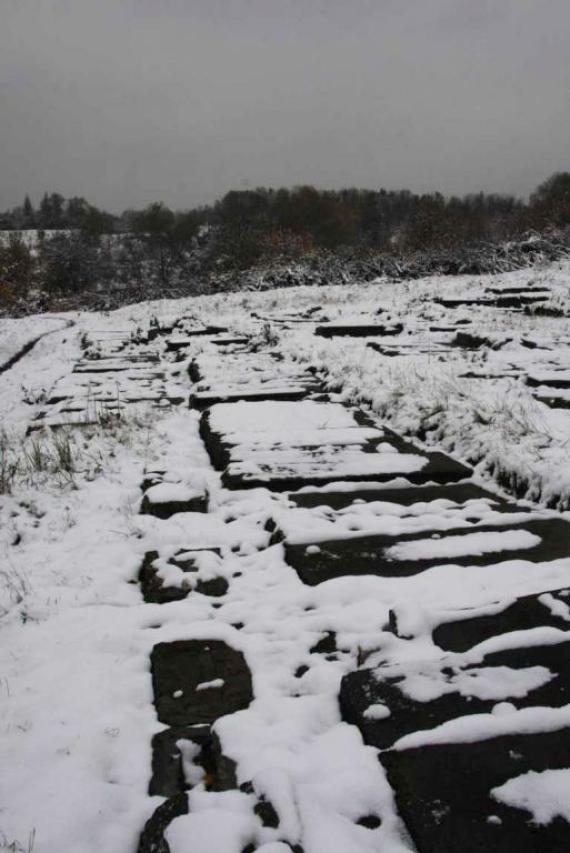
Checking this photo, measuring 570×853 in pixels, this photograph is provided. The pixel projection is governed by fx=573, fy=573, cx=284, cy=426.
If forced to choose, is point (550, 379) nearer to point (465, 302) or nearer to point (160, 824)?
point (160, 824)

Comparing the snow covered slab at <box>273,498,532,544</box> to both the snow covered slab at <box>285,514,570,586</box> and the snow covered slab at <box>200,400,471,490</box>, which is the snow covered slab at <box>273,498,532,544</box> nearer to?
the snow covered slab at <box>285,514,570,586</box>

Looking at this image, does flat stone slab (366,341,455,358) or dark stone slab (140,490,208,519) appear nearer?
dark stone slab (140,490,208,519)

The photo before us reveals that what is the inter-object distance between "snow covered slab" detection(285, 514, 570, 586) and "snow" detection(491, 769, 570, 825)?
44.2 inches

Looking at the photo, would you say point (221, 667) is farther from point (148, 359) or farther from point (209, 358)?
point (148, 359)

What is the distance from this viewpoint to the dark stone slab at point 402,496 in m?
3.07

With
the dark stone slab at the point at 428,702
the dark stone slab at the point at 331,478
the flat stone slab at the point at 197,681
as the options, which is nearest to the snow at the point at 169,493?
the dark stone slab at the point at 331,478

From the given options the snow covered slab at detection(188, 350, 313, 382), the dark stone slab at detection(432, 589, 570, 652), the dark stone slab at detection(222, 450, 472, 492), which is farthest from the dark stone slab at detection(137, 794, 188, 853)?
the snow covered slab at detection(188, 350, 313, 382)

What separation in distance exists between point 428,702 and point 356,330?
313 inches

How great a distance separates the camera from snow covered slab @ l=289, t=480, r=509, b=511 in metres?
3.07

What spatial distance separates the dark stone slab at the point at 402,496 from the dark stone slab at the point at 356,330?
5892 mm

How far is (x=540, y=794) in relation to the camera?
115cm

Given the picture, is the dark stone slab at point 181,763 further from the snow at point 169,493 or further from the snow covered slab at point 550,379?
the snow covered slab at point 550,379

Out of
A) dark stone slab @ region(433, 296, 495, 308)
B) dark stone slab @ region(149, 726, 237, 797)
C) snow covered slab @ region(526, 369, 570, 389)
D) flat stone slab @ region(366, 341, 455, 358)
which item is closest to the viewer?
dark stone slab @ region(149, 726, 237, 797)

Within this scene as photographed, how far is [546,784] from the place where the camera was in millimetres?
1168
